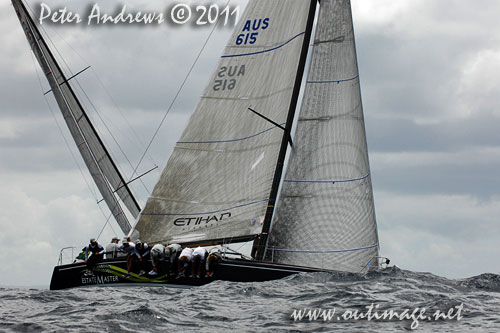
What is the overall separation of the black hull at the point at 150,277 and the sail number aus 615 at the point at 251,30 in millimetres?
7182

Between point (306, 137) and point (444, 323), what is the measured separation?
9547 mm


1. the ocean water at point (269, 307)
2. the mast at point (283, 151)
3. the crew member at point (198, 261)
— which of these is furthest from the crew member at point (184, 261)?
the mast at point (283, 151)

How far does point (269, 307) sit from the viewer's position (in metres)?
16.4

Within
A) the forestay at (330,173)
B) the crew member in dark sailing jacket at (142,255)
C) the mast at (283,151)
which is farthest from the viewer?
the mast at (283,151)

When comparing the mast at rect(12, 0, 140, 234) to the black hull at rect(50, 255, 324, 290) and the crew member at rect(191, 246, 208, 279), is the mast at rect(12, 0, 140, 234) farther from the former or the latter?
the crew member at rect(191, 246, 208, 279)

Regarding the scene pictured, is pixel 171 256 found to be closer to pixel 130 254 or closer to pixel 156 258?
pixel 156 258

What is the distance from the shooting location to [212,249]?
69.3ft

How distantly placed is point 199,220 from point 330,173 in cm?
417

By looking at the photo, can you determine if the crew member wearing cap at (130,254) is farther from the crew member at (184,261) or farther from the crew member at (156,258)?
the crew member at (184,261)

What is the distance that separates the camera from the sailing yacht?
2216cm

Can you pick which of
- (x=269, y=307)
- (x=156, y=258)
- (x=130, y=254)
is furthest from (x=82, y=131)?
(x=269, y=307)

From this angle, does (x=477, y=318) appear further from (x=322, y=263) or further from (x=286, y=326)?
(x=322, y=263)

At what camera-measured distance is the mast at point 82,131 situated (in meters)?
30.4

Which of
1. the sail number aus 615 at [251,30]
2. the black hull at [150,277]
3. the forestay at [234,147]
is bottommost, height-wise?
the black hull at [150,277]
